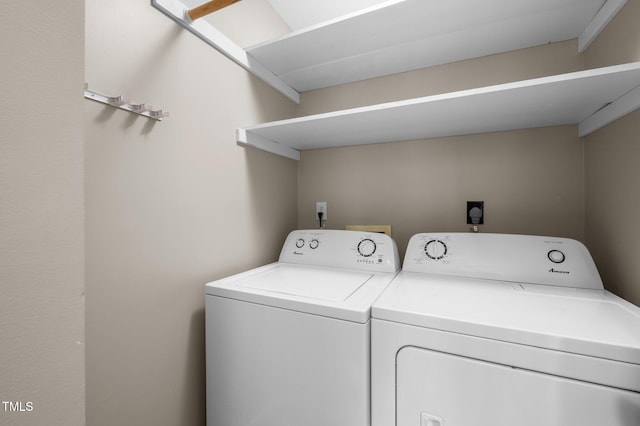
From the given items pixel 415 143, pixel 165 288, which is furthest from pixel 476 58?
pixel 165 288

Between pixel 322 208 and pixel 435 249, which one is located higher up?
pixel 322 208

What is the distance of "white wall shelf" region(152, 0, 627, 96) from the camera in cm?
101

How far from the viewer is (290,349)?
2.75 feet

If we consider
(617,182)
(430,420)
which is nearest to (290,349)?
(430,420)

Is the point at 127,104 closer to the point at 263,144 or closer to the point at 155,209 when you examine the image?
the point at 155,209

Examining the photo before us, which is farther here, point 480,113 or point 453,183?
point 453,183

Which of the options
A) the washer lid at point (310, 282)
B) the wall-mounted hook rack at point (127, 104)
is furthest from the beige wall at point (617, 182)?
the wall-mounted hook rack at point (127, 104)

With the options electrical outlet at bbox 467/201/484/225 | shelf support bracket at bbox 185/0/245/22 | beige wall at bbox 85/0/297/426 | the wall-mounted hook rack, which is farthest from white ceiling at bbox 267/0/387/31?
electrical outlet at bbox 467/201/484/225

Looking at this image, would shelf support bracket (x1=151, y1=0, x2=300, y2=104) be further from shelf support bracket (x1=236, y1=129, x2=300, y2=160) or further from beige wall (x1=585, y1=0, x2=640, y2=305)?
beige wall (x1=585, y1=0, x2=640, y2=305)

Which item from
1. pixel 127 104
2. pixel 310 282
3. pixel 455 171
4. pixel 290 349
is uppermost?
A: pixel 127 104

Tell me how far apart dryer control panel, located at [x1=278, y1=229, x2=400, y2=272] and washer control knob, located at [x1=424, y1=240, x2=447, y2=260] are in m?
0.15

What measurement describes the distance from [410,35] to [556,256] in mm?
1123

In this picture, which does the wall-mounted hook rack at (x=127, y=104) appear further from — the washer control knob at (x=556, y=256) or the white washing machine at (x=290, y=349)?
the washer control knob at (x=556, y=256)

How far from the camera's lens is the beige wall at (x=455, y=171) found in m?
1.22
